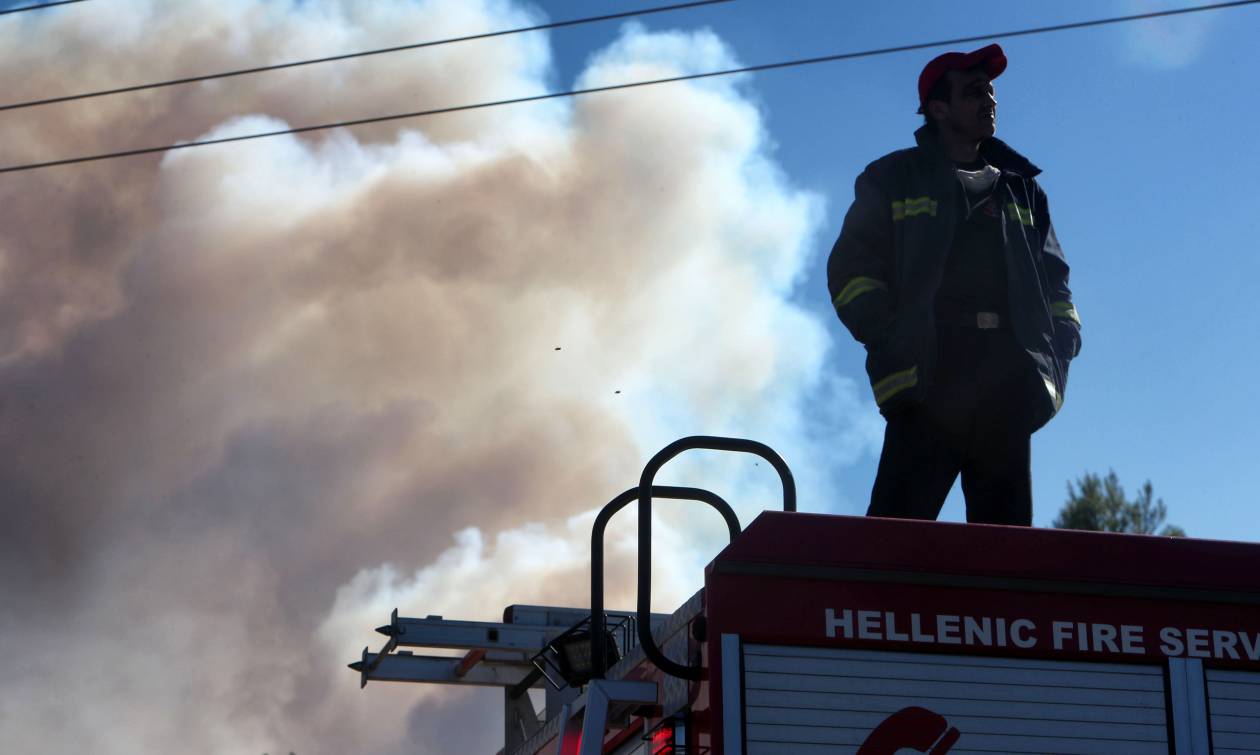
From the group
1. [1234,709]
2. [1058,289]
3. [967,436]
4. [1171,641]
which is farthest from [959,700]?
[1058,289]

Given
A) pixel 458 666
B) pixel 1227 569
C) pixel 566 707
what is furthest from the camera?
pixel 458 666

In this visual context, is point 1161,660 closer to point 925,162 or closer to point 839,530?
point 839,530

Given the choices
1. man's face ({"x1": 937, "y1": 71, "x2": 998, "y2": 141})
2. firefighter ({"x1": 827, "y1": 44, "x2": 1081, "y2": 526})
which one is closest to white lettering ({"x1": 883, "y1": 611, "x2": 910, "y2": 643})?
firefighter ({"x1": 827, "y1": 44, "x2": 1081, "y2": 526})

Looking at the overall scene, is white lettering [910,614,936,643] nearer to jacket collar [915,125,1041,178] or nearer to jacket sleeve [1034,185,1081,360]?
jacket sleeve [1034,185,1081,360]

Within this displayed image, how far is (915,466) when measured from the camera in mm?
5488

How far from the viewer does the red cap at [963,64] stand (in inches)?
235

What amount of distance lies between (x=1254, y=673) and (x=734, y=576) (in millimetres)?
1189

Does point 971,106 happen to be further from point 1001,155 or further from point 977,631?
point 977,631

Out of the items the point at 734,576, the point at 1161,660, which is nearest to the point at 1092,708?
the point at 1161,660

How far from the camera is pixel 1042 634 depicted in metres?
3.98

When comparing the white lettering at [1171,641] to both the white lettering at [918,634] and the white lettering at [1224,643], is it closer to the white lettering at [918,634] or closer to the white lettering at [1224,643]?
the white lettering at [1224,643]

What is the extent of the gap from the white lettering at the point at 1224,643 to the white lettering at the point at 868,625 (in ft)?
2.54

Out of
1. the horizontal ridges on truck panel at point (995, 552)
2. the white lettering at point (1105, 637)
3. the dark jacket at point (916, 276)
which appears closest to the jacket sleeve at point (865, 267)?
the dark jacket at point (916, 276)

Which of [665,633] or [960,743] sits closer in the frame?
[960,743]
